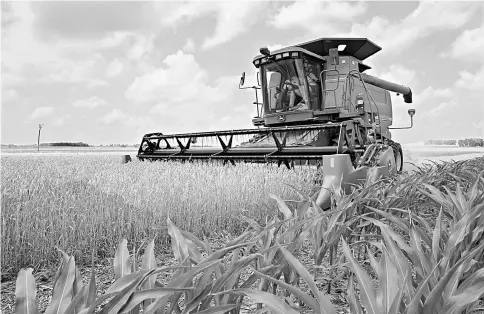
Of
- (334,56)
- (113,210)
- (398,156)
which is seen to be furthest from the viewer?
(398,156)

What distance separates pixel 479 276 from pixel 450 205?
43.7 inches

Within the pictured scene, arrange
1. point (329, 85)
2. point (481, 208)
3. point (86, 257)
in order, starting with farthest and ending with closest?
point (329, 85)
point (86, 257)
point (481, 208)

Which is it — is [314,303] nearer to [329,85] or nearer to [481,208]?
[481,208]

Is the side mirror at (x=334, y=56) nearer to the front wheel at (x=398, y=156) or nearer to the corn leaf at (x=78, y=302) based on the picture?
the front wheel at (x=398, y=156)

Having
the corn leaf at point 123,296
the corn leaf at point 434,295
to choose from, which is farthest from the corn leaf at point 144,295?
the corn leaf at point 434,295

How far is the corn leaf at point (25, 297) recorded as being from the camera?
2.44ft

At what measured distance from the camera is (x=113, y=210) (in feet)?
8.55

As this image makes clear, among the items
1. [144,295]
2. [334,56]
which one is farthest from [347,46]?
[144,295]

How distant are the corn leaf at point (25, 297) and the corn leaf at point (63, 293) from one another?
0.11 ft

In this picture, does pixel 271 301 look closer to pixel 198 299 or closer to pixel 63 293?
pixel 198 299

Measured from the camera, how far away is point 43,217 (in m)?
2.43

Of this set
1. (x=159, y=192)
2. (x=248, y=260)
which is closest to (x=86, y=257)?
(x=159, y=192)

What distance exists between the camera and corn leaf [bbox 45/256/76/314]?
2.48ft

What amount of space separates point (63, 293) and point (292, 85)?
6427mm
